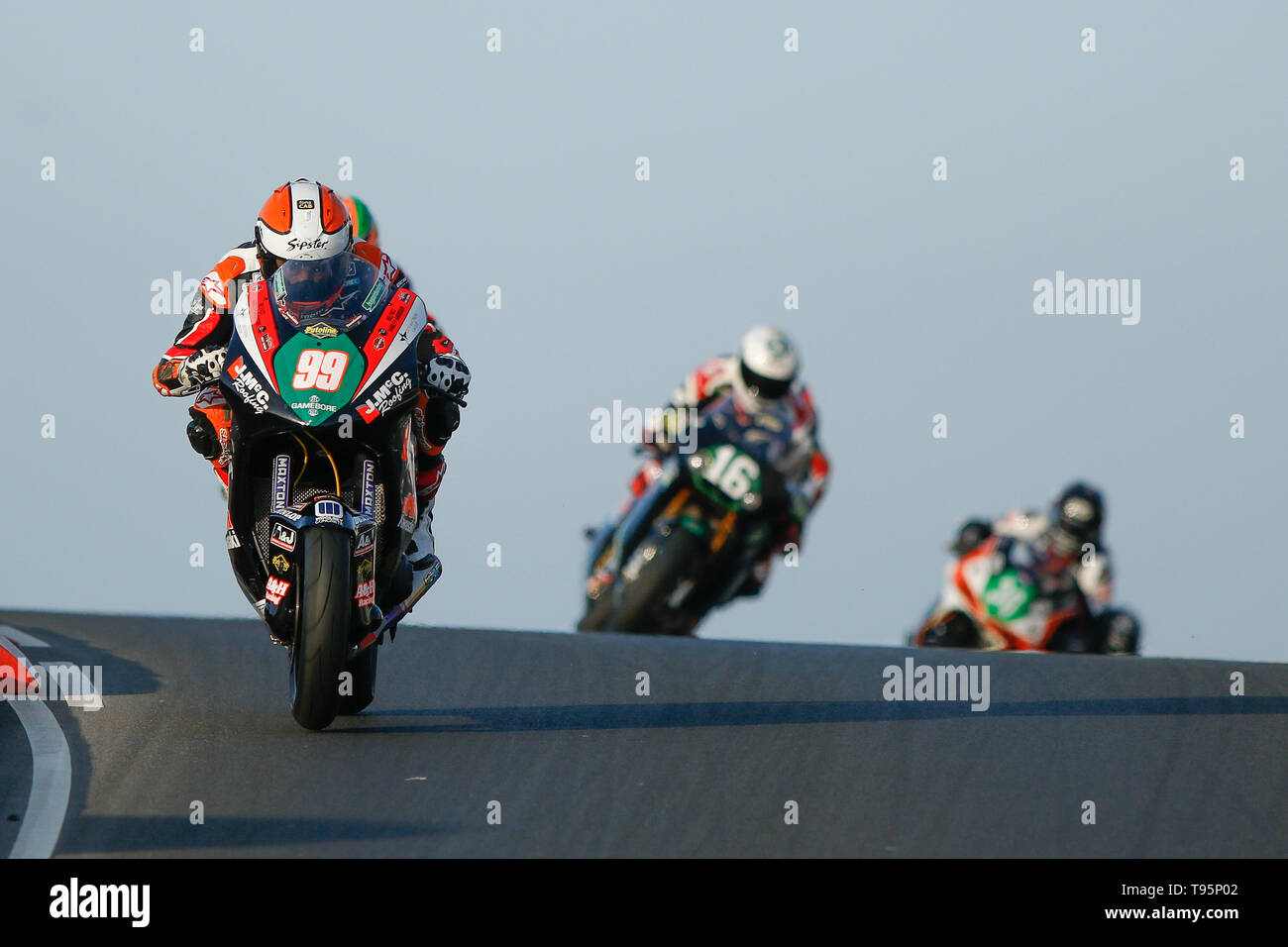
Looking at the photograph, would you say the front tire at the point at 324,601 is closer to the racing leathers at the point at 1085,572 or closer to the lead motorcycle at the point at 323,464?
the lead motorcycle at the point at 323,464

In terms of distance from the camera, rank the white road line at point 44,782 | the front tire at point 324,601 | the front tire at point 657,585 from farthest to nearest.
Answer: the front tire at point 657,585 → the front tire at point 324,601 → the white road line at point 44,782

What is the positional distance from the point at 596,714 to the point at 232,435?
194 centimetres

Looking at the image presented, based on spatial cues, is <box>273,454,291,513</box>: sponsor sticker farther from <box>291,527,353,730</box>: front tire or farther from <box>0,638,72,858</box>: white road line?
<box>0,638,72,858</box>: white road line

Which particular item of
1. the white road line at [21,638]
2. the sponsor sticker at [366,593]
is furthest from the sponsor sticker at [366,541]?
the white road line at [21,638]

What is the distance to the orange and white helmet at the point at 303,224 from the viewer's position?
28.7ft

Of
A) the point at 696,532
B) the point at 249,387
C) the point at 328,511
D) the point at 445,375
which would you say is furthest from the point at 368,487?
the point at 696,532

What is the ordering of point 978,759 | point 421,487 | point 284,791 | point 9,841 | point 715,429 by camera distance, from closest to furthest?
point 9,841 < point 284,791 < point 978,759 < point 421,487 < point 715,429

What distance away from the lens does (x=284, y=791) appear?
7359 millimetres

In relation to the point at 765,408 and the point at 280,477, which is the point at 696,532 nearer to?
the point at 765,408

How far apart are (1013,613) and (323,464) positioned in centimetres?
828

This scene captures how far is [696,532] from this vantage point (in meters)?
14.7
